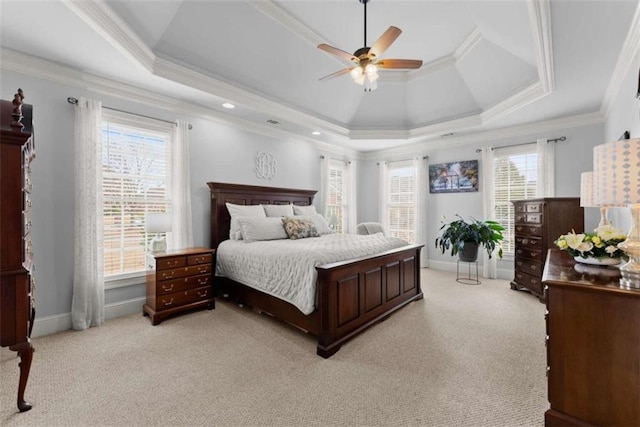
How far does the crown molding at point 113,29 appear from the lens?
2174 millimetres

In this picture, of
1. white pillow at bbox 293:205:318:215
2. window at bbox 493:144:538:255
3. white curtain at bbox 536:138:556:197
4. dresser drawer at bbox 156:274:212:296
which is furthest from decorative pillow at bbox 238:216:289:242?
white curtain at bbox 536:138:556:197

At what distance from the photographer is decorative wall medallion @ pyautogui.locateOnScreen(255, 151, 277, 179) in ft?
15.6

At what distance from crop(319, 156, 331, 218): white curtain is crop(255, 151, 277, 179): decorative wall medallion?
1.21 metres

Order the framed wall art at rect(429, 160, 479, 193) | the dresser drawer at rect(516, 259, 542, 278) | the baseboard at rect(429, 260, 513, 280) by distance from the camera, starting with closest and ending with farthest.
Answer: the dresser drawer at rect(516, 259, 542, 278)
the baseboard at rect(429, 260, 513, 280)
the framed wall art at rect(429, 160, 479, 193)

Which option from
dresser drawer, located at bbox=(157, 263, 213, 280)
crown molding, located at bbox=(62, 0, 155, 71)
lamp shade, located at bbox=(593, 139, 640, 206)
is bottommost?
dresser drawer, located at bbox=(157, 263, 213, 280)

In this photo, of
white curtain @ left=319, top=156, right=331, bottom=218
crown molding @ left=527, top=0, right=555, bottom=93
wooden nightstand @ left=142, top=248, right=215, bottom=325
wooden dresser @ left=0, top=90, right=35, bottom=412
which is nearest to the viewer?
wooden dresser @ left=0, top=90, right=35, bottom=412

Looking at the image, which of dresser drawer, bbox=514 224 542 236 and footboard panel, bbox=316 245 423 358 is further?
dresser drawer, bbox=514 224 542 236

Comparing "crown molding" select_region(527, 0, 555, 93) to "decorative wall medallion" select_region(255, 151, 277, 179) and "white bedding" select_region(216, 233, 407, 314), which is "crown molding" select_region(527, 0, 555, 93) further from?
"decorative wall medallion" select_region(255, 151, 277, 179)

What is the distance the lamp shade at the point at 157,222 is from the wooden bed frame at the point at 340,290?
33.2 inches

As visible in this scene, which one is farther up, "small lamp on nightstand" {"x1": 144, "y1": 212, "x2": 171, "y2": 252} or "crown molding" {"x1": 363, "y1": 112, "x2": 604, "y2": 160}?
"crown molding" {"x1": 363, "y1": 112, "x2": 604, "y2": 160}

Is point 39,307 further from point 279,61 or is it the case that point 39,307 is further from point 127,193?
point 279,61

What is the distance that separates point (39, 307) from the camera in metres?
2.80

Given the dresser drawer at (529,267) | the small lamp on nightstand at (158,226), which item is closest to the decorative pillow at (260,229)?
the small lamp on nightstand at (158,226)

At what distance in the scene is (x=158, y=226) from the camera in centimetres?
321
